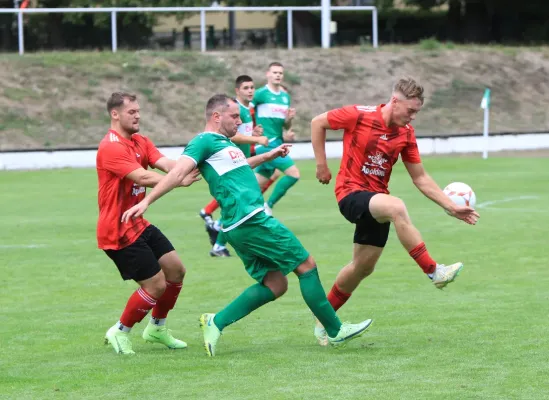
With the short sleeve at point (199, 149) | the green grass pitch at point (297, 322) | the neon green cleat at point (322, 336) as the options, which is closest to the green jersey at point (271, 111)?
the green grass pitch at point (297, 322)

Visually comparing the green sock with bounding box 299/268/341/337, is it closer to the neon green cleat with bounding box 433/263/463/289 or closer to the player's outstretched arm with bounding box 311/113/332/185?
the neon green cleat with bounding box 433/263/463/289

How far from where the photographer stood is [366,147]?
832 centimetres

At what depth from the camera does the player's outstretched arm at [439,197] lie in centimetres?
841

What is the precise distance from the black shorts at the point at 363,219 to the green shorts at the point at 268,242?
550mm

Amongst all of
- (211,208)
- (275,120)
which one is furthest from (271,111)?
(211,208)

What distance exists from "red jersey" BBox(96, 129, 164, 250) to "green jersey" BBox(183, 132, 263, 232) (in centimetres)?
47

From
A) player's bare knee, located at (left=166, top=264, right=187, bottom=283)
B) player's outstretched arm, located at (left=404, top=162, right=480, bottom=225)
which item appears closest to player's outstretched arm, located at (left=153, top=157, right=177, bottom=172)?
player's bare knee, located at (left=166, top=264, right=187, bottom=283)

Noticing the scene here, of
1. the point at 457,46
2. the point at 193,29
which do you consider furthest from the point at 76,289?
the point at 457,46

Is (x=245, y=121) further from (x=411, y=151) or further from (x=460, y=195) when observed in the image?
(x=411, y=151)

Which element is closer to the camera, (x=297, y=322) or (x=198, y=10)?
(x=297, y=322)

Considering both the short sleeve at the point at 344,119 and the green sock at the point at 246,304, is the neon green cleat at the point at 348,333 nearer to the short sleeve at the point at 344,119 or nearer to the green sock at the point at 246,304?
the green sock at the point at 246,304

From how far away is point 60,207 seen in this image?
18.8 metres

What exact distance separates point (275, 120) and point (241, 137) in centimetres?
361

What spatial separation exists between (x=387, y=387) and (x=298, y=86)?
30.6 metres
